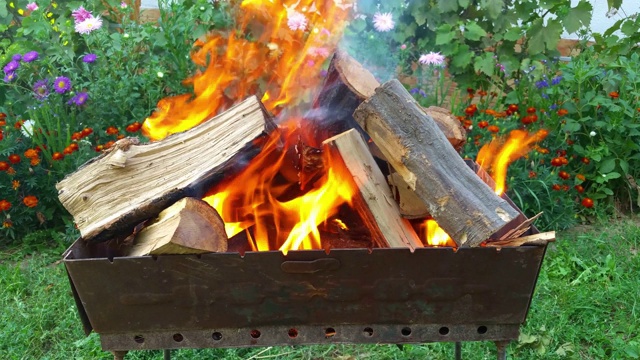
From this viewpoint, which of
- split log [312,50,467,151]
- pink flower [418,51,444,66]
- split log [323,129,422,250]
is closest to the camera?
split log [323,129,422,250]

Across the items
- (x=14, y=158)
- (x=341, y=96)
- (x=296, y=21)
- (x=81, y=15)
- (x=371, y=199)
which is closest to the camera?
(x=371, y=199)

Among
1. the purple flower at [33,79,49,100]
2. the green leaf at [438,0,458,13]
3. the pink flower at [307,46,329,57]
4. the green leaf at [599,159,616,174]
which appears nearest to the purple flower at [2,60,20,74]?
the purple flower at [33,79,49,100]

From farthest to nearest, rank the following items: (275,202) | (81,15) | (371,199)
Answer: (81,15)
(275,202)
(371,199)

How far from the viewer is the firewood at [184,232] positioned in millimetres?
1653

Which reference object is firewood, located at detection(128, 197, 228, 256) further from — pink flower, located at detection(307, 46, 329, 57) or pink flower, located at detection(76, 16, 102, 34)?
pink flower, located at detection(76, 16, 102, 34)

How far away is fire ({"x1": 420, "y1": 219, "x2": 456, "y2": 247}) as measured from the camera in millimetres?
1931

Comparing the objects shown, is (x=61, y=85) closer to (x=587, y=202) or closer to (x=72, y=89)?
(x=72, y=89)

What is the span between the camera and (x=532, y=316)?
9.82ft

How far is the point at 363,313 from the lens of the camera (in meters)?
1.76

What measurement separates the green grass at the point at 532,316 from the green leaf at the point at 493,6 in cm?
153

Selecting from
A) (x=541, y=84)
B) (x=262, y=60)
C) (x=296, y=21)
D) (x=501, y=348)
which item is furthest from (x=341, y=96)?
(x=541, y=84)

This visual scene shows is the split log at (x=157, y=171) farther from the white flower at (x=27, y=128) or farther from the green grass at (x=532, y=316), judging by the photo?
the white flower at (x=27, y=128)

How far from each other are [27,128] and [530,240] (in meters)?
3.08

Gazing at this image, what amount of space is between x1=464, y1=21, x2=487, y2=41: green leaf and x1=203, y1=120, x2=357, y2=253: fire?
2.54 m
